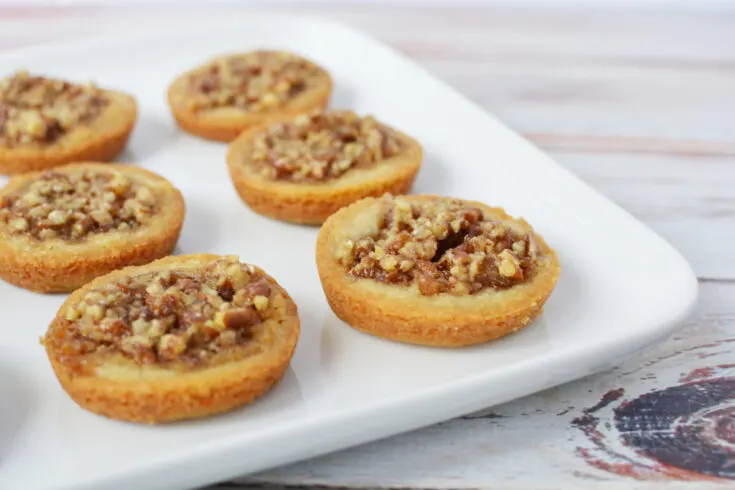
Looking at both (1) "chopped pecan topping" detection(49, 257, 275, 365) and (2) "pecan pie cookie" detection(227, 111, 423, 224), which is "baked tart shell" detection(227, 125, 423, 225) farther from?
(1) "chopped pecan topping" detection(49, 257, 275, 365)

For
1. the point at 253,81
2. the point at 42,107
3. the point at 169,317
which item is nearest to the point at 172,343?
the point at 169,317

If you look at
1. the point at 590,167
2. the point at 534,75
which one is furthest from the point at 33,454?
the point at 534,75

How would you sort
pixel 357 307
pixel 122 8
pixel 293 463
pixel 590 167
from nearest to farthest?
pixel 293 463, pixel 357 307, pixel 590 167, pixel 122 8

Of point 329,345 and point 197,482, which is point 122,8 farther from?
point 197,482

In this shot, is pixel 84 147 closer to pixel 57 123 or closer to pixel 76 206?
pixel 57 123

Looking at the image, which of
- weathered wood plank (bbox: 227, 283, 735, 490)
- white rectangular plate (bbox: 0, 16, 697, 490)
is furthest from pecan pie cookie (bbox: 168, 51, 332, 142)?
weathered wood plank (bbox: 227, 283, 735, 490)
